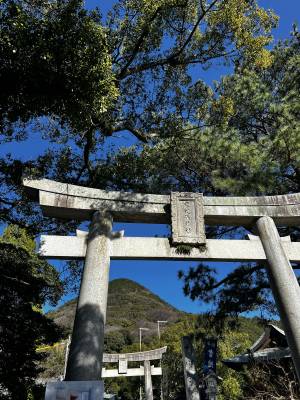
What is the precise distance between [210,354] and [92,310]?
623 cm

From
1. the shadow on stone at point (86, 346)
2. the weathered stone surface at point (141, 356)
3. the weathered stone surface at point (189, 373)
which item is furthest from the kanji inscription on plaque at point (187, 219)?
the weathered stone surface at point (141, 356)

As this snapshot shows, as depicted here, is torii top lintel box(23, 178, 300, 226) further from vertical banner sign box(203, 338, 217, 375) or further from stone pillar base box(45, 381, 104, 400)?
vertical banner sign box(203, 338, 217, 375)

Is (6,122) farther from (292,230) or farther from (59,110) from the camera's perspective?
(292,230)

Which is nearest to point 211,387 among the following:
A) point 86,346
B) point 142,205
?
point 142,205

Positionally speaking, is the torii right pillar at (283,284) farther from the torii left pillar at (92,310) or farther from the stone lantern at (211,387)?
the stone lantern at (211,387)

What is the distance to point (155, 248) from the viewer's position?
20.4 ft

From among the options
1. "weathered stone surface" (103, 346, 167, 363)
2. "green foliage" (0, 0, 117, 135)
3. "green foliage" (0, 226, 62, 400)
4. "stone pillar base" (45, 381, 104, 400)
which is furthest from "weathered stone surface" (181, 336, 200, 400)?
"weathered stone surface" (103, 346, 167, 363)

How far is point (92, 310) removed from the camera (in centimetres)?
513

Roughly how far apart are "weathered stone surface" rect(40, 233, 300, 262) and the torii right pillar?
0.20 meters

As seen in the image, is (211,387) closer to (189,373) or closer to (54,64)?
(189,373)

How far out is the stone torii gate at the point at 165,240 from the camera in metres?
5.46

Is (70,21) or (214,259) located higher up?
(70,21)

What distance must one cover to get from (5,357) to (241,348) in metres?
15.2

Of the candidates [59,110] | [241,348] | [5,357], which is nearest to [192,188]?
[59,110]
